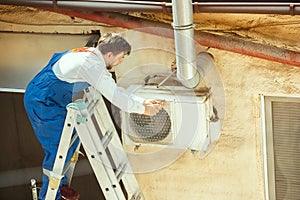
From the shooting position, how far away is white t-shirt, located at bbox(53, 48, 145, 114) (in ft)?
12.7

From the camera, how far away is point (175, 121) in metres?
4.37

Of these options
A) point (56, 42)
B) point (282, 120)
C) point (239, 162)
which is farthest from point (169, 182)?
point (56, 42)

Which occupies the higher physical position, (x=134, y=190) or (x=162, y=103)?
(x=162, y=103)

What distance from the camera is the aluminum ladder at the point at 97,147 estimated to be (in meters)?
3.97

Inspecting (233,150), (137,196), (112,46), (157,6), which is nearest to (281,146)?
(233,150)

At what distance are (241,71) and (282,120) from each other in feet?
1.37

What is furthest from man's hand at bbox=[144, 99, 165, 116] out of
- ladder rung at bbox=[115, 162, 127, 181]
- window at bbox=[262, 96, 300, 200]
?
window at bbox=[262, 96, 300, 200]

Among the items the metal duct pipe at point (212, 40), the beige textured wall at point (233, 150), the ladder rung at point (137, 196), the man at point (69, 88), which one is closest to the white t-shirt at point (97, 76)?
the man at point (69, 88)

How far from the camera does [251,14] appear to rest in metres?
4.34

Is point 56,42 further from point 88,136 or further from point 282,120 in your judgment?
point 282,120

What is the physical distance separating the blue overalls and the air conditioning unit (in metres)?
0.41

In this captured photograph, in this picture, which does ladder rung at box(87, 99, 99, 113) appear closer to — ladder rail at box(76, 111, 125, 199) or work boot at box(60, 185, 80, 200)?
ladder rail at box(76, 111, 125, 199)

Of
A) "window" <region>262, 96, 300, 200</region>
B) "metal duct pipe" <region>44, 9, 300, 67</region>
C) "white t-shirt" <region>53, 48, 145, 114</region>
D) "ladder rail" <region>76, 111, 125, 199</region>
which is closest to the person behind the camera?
"white t-shirt" <region>53, 48, 145, 114</region>

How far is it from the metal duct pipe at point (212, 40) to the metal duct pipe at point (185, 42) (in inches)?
9.3
